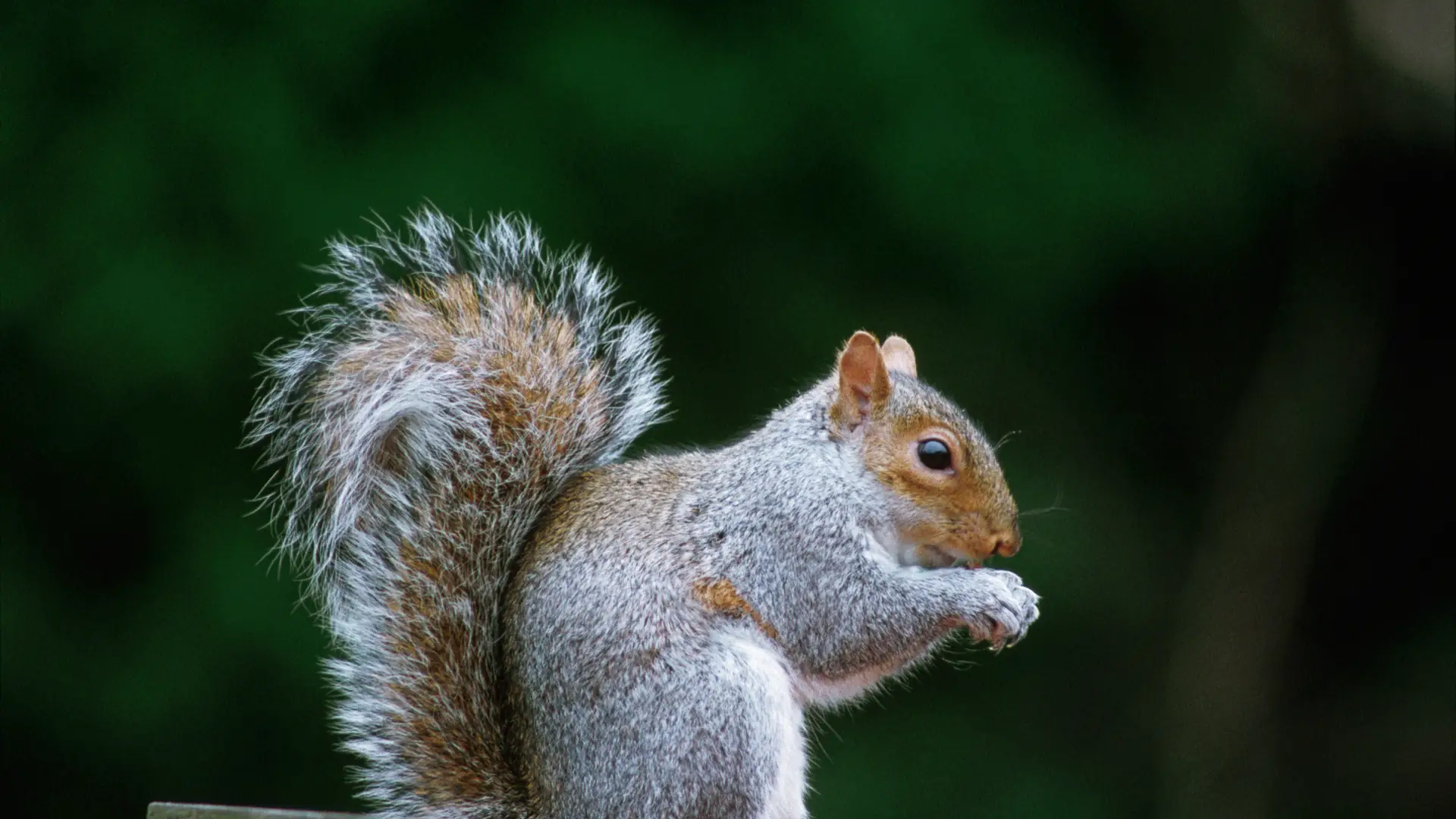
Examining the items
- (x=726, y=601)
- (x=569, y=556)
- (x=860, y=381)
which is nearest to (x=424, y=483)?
(x=569, y=556)

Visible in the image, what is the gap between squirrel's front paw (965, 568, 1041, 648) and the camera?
5.86 ft

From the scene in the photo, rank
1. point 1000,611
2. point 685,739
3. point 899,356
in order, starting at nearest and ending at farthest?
1. point 685,739
2. point 1000,611
3. point 899,356

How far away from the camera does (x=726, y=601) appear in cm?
173

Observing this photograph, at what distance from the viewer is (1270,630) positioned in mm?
3432

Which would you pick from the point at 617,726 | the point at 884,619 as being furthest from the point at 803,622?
the point at 617,726

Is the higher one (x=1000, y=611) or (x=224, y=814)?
(x=1000, y=611)

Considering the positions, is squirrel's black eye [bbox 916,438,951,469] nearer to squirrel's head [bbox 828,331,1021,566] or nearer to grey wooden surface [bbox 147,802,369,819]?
squirrel's head [bbox 828,331,1021,566]

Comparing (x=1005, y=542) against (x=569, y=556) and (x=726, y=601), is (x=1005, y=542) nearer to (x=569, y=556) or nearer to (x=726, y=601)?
(x=726, y=601)

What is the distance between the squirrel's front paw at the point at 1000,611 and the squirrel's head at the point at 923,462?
36mm

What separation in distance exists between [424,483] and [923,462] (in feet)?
1.80

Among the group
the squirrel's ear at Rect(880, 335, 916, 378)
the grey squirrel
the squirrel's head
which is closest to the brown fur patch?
the grey squirrel

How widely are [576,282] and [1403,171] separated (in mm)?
2221

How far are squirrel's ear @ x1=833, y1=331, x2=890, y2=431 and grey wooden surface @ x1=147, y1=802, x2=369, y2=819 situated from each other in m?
0.70

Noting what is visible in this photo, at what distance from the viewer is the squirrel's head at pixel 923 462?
1809 mm
